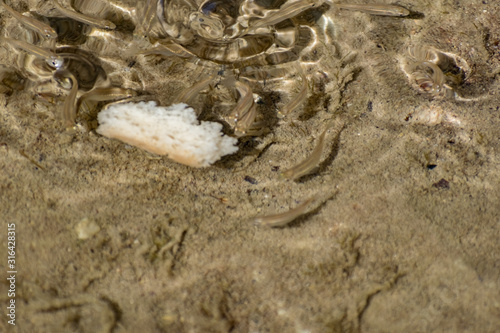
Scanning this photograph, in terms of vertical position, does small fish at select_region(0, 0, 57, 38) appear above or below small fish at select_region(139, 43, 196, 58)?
above

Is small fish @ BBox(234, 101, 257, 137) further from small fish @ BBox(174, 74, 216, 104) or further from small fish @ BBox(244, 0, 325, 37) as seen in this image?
small fish @ BBox(244, 0, 325, 37)

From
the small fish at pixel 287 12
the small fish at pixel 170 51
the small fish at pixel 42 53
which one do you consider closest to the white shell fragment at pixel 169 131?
the small fish at pixel 170 51

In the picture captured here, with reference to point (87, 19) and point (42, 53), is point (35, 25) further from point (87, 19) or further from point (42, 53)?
point (87, 19)

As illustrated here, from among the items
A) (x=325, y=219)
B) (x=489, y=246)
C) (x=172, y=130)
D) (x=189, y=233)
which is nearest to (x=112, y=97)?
(x=172, y=130)

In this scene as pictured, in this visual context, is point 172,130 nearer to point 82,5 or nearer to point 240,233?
point 240,233

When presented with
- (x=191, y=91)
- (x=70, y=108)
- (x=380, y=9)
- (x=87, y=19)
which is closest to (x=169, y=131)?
(x=191, y=91)

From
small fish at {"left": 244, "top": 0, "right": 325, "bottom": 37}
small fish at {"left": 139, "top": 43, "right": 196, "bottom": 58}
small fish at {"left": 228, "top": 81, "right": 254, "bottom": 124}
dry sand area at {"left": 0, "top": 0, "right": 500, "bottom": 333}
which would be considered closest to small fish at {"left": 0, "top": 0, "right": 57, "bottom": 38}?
dry sand area at {"left": 0, "top": 0, "right": 500, "bottom": 333}
